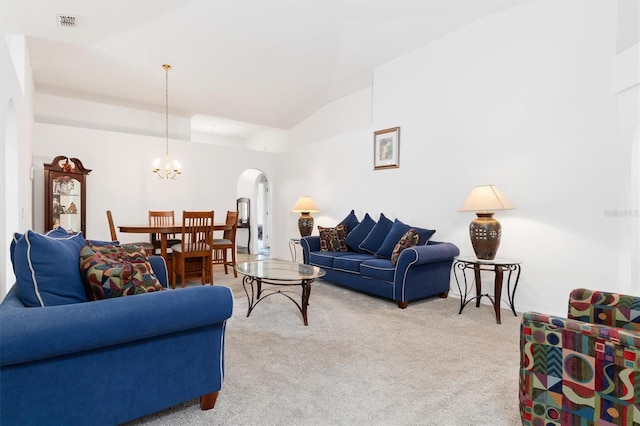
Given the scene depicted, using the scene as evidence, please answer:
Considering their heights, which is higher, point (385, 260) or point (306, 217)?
point (306, 217)

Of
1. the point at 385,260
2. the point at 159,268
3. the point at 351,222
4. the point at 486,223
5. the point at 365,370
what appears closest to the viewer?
the point at 365,370

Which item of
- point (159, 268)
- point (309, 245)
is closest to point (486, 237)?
point (309, 245)

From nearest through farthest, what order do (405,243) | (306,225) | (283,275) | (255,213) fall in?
(283,275) → (405,243) → (306,225) → (255,213)

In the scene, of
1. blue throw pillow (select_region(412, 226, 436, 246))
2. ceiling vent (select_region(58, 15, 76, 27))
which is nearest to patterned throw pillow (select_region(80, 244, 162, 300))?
blue throw pillow (select_region(412, 226, 436, 246))

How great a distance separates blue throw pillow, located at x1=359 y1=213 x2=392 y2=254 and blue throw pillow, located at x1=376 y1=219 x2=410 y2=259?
0.53 ft

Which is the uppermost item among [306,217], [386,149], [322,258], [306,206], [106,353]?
[386,149]

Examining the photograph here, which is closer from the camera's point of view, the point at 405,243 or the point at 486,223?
the point at 486,223

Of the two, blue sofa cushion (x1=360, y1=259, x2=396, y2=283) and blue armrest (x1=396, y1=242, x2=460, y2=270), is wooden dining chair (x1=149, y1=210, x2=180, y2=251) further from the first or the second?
blue armrest (x1=396, y1=242, x2=460, y2=270)

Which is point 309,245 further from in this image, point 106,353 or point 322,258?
point 106,353

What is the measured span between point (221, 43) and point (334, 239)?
306 centimetres

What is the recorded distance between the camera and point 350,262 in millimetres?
4207

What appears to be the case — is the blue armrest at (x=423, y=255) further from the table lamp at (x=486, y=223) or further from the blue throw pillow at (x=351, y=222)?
the blue throw pillow at (x=351, y=222)

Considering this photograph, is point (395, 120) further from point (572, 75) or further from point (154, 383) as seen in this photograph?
point (154, 383)

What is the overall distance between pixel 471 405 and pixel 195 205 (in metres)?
5.81
